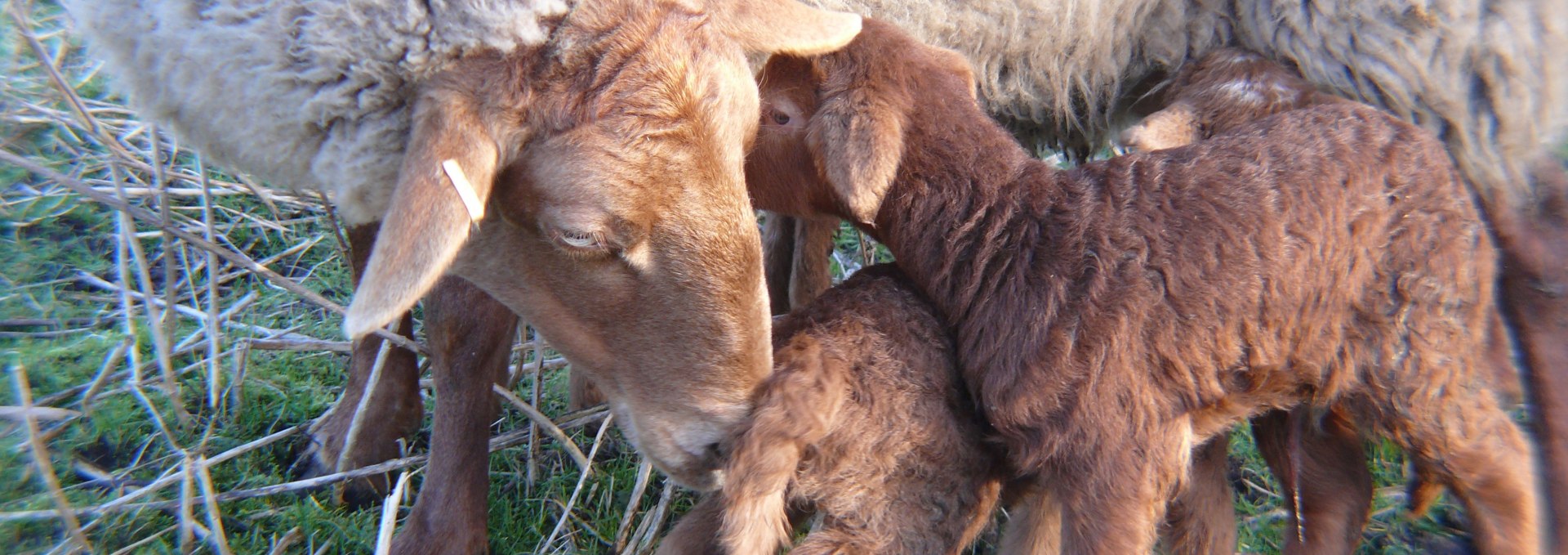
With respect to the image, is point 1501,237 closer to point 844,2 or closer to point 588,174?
point 844,2

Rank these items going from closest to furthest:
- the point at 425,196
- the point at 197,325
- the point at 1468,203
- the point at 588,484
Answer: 1. the point at 425,196
2. the point at 1468,203
3. the point at 588,484
4. the point at 197,325

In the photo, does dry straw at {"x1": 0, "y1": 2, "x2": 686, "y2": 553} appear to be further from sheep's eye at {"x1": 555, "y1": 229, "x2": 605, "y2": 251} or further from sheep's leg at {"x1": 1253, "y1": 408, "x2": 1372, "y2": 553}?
sheep's leg at {"x1": 1253, "y1": 408, "x2": 1372, "y2": 553}

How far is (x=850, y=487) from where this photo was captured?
238 centimetres

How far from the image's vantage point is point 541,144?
212 centimetres

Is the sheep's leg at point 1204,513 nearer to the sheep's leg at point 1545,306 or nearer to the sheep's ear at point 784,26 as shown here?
the sheep's leg at point 1545,306

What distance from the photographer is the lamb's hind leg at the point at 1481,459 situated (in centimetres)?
255

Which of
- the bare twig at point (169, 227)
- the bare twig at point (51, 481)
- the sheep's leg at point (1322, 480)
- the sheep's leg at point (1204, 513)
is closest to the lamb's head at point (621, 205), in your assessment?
the bare twig at point (169, 227)

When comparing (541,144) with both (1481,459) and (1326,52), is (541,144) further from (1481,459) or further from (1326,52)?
(1326,52)

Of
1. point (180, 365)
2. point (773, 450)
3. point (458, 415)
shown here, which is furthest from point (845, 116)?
point (180, 365)

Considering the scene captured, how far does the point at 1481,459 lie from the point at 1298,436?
446 millimetres

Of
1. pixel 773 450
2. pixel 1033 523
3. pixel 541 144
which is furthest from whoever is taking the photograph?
pixel 1033 523

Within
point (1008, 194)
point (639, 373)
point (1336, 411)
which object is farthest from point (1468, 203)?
point (639, 373)

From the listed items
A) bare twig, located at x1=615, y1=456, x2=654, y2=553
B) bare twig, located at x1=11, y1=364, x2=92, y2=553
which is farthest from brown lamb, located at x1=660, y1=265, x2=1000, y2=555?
bare twig, located at x1=11, y1=364, x2=92, y2=553

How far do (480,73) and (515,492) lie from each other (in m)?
1.74
